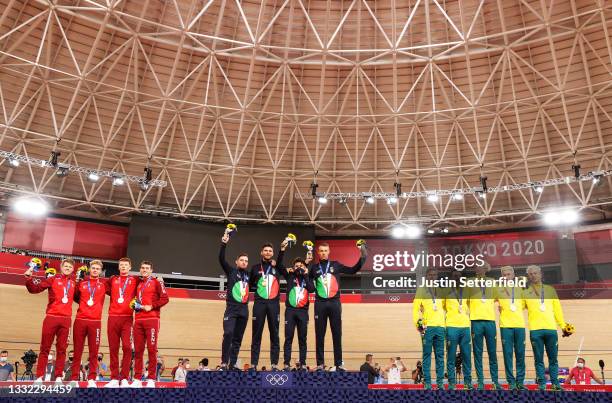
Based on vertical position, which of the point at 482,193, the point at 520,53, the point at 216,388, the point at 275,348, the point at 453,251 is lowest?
the point at 216,388

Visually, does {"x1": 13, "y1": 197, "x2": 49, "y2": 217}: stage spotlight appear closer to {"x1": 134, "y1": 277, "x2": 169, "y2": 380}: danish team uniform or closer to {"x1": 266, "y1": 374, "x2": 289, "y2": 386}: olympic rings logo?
{"x1": 134, "y1": 277, "x2": 169, "y2": 380}: danish team uniform

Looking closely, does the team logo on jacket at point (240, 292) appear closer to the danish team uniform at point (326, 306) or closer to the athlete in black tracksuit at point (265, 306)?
the athlete in black tracksuit at point (265, 306)

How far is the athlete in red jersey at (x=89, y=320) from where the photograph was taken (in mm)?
8719

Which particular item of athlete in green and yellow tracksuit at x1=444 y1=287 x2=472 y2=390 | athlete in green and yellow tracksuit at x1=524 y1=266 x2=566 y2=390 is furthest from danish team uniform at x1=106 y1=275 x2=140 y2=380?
athlete in green and yellow tracksuit at x1=524 y1=266 x2=566 y2=390

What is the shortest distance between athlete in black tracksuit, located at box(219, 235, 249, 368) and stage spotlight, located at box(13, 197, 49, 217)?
1758 centimetres

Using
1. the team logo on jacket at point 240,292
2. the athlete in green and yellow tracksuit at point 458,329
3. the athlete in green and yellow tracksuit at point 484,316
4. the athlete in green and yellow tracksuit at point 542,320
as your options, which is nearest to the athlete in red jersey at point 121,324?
the team logo on jacket at point 240,292

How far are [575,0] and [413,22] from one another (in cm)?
612

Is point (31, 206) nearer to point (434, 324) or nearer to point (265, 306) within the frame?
point (265, 306)

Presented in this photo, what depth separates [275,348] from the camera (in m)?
9.45

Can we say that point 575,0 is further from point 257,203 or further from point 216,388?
point 216,388

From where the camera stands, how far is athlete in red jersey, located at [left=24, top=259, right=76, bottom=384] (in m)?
8.62

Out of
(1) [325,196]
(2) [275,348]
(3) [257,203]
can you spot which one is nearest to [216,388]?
(2) [275,348]

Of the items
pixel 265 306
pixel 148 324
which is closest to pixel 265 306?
pixel 265 306

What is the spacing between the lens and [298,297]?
9539mm
